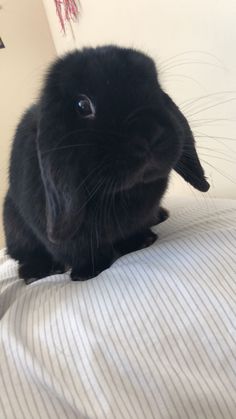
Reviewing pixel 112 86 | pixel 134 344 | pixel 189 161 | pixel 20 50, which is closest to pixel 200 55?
pixel 189 161

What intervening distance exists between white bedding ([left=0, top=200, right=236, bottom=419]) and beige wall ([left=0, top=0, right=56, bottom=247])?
1547 mm

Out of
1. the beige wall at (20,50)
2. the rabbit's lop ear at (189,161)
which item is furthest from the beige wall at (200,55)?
the beige wall at (20,50)

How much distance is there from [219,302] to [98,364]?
199mm

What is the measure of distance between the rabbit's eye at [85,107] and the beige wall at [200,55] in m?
0.34

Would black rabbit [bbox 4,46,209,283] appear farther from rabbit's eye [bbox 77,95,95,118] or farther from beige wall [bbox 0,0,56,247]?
beige wall [bbox 0,0,56,247]

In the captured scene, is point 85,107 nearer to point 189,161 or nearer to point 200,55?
point 189,161

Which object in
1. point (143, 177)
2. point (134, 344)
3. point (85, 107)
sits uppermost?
point (85, 107)

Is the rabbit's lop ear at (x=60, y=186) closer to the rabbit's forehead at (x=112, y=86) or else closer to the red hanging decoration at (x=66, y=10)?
the rabbit's forehead at (x=112, y=86)

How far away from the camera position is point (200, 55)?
110 centimetres

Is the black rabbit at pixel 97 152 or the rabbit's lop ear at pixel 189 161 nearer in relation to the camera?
the black rabbit at pixel 97 152

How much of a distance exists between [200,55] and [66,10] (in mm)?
865

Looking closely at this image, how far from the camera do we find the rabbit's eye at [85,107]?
713mm

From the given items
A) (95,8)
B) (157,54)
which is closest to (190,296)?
(157,54)

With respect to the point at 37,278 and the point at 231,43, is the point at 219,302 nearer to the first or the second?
the point at 37,278
